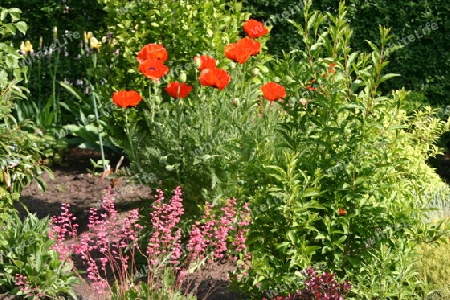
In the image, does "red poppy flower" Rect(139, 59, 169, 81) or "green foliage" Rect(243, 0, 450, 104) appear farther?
"green foliage" Rect(243, 0, 450, 104)

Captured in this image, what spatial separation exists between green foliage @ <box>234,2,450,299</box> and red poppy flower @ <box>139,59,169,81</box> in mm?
1202

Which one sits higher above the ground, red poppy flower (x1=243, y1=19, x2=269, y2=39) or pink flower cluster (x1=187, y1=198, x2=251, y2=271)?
red poppy flower (x1=243, y1=19, x2=269, y2=39)

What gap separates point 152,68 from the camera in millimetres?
4922

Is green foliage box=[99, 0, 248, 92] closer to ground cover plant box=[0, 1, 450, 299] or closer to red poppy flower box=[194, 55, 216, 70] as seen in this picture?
ground cover plant box=[0, 1, 450, 299]

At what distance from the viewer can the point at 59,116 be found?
7562mm

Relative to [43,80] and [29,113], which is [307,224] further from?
[43,80]

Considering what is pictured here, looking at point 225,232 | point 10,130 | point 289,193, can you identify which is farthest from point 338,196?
point 10,130

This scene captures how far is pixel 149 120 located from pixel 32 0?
3086mm

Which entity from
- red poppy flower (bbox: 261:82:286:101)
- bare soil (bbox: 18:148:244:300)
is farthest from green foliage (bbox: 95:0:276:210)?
bare soil (bbox: 18:148:244:300)

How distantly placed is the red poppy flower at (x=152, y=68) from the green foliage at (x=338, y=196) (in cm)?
120

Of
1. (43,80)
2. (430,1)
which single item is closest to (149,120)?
(43,80)

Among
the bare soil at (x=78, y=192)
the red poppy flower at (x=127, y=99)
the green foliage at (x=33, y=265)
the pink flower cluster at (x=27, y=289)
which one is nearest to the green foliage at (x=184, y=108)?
the red poppy flower at (x=127, y=99)

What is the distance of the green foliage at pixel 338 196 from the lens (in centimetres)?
379

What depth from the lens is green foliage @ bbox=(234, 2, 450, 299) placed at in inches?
149
